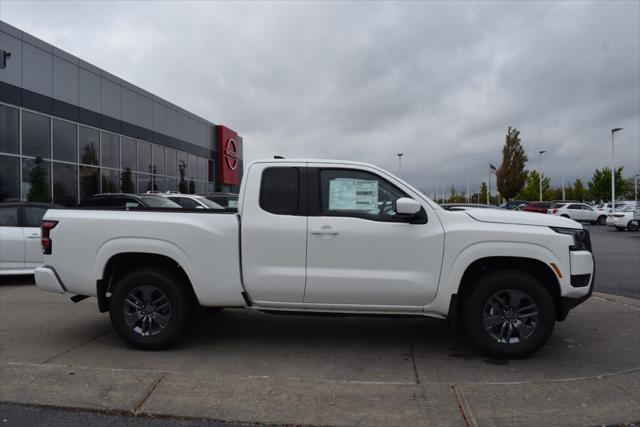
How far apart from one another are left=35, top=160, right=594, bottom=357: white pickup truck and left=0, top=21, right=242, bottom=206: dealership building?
15.4 m

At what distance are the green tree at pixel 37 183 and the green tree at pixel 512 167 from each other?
53795 mm

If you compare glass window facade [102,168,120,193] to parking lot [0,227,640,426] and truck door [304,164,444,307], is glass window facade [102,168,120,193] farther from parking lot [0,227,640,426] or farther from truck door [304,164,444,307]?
truck door [304,164,444,307]

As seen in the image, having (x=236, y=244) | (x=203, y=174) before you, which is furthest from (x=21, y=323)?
(x=203, y=174)

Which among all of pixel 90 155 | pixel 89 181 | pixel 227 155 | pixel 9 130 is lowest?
pixel 89 181

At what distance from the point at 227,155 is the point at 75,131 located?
68.8 ft

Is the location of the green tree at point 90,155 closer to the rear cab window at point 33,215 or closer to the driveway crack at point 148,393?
the rear cab window at point 33,215

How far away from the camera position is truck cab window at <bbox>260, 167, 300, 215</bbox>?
4996 millimetres

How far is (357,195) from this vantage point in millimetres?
5004

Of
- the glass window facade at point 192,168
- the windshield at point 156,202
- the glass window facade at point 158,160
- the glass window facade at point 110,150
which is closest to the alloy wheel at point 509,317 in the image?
the windshield at point 156,202

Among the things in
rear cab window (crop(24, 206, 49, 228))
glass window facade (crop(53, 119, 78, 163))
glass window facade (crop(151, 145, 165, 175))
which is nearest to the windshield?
rear cab window (crop(24, 206, 49, 228))

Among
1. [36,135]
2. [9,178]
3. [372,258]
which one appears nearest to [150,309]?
[372,258]

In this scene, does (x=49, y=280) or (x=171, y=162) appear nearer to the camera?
(x=49, y=280)

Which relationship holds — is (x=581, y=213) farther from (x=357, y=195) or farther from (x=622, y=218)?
(x=357, y=195)

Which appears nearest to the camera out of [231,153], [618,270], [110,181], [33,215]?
[33,215]
